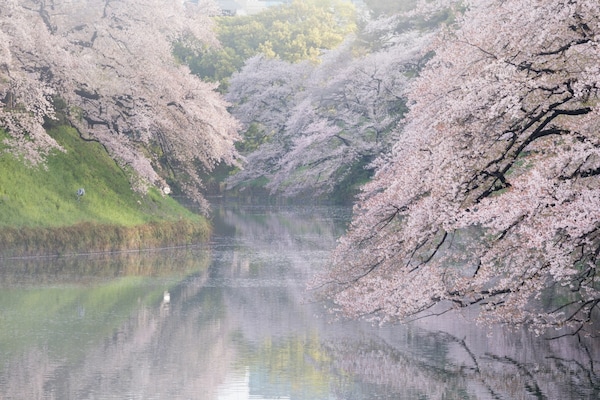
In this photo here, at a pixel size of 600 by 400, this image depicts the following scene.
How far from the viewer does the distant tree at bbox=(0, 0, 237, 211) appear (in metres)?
33.1

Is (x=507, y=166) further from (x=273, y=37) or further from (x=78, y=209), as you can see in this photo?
(x=273, y=37)

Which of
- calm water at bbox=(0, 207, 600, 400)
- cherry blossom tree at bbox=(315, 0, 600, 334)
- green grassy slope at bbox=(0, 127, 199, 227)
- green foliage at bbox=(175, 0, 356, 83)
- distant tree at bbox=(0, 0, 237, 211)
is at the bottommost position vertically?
calm water at bbox=(0, 207, 600, 400)

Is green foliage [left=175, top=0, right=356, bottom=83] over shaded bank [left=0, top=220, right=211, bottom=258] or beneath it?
over

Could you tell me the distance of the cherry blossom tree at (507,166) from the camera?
44.1 ft

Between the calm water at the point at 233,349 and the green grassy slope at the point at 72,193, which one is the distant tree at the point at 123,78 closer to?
the green grassy slope at the point at 72,193

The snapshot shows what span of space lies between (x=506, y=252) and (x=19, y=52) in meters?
21.8

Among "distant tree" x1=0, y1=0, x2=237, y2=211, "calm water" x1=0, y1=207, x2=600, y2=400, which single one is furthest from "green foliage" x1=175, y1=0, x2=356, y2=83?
"calm water" x1=0, y1=207, x2=600, y2=400

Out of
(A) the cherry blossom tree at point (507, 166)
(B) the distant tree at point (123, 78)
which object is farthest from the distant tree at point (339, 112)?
(A) the cherry blossom tree at point (507, 166)

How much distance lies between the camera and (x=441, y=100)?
1761cm

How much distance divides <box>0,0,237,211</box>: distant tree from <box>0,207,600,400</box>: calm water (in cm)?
800

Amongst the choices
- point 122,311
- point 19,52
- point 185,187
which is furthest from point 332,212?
point 122,311

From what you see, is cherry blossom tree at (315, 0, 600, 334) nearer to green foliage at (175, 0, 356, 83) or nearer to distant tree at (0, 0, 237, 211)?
distant tree at (0, 0, 237, 211)

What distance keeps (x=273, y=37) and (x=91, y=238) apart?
220 feet

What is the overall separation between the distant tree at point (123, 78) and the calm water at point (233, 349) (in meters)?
8.00
